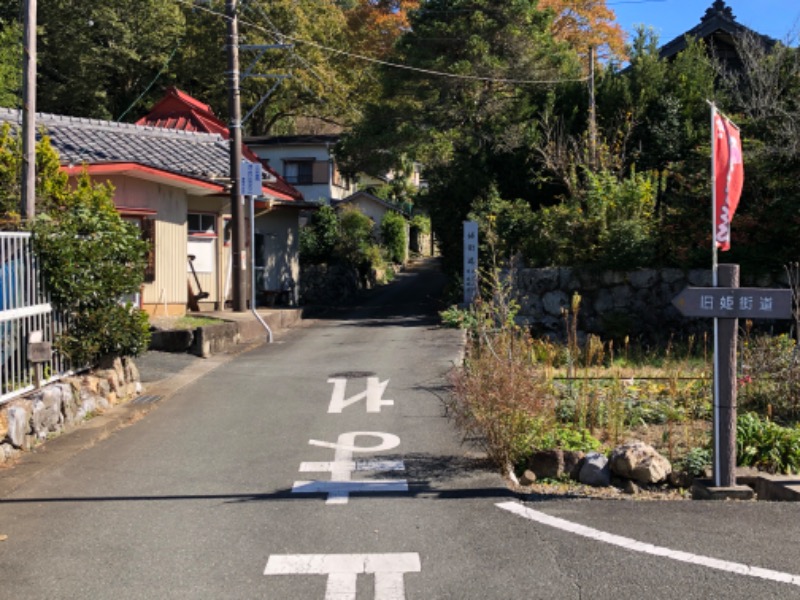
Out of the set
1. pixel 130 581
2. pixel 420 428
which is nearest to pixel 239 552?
pixel 130 581

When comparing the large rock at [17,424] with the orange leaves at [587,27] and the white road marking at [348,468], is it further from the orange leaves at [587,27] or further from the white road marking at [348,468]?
the orange leaves at [587,27]

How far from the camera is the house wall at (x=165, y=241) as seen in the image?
671 inches

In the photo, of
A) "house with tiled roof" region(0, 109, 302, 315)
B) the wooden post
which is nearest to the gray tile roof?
"house with tiled roof" region(0, 109, 302, 315)

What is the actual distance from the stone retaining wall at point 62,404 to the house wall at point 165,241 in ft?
22.1

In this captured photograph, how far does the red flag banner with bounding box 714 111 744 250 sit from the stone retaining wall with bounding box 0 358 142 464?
21.3 ft

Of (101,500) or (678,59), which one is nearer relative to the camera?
(101,500)

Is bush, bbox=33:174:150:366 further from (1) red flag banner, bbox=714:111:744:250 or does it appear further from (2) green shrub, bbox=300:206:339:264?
(2) green shrub, bbox=300:206:339:264

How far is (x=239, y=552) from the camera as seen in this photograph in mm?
5441

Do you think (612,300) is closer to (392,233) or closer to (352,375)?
(352,375)

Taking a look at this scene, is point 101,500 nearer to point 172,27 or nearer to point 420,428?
point 420,428

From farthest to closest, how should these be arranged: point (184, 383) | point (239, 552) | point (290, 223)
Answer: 1. point (290, 223)
2. point (184, 383)
3. point (239, 552)

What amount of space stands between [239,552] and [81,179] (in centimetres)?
656

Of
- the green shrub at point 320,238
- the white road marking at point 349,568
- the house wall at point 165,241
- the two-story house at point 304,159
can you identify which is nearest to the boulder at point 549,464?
the white road marking at point 349,568

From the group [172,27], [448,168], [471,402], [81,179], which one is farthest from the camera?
[172,27]
